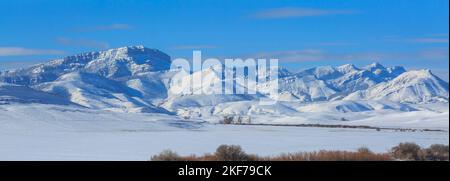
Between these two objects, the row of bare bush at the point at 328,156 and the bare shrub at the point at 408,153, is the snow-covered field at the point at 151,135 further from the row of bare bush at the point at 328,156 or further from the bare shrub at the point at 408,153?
the bare shrub at the point at 408,153

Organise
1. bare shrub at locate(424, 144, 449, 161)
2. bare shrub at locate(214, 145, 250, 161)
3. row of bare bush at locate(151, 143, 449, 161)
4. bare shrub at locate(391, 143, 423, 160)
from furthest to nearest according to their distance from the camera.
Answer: bare shrub at locate(391, 143, 423, 160) → bare shrub at locate(424, 144, 449, 161) → bare shrub at locate(214, 145, 250, 161) → row of bare bush at locate(151, 143, 449, 161)

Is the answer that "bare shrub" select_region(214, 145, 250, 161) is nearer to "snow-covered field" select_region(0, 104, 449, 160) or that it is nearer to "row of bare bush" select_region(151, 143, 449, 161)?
"row of bare bush" select_region(151, 143, 449, 161)

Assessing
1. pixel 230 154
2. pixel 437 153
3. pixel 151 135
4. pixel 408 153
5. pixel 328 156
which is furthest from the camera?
pixel 151 135

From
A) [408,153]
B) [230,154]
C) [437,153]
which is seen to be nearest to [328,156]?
[230,154]

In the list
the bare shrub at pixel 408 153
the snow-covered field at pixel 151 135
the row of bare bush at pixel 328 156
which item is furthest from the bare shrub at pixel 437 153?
the snow-covered field at pixel 151 135

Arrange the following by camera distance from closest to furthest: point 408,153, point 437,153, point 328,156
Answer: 1. point 328,156
2. point 408,153
3. point 437,153

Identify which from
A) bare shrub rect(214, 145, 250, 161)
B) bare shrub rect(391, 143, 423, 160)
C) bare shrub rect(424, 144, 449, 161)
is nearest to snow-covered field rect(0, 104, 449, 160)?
bare shrub rect(214, 145, 250, 161)

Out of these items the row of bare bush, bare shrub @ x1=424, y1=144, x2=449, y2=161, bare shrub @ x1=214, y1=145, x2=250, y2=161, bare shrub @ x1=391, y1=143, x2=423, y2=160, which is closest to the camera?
the row of bare bush

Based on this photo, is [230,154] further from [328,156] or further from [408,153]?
[408,153]
